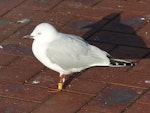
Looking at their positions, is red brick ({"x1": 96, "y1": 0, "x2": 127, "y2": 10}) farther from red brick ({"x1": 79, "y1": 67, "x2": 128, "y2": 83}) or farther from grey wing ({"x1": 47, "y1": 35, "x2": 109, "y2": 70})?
grey wing ({"x1": 47, "y1": 35, "x2": 109, "y2": 70})

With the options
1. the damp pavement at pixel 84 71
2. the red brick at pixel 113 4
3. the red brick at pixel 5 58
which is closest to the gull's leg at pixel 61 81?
the damp pavement at pixel 84 71

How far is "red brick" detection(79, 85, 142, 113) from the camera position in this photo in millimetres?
4898

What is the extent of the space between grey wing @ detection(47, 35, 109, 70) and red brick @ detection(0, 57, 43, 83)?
0.45 meters

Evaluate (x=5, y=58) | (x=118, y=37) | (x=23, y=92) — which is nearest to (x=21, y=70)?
(x=5, y=58)

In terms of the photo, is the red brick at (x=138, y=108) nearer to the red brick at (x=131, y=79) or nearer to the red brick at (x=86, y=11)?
Answer: the red brick at (x=131, y=79)

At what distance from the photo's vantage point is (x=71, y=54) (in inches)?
203

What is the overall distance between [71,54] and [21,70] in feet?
2.12

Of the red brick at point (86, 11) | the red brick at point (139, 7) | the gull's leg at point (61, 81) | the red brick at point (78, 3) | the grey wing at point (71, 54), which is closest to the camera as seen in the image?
the grey wing at point (71, 54)

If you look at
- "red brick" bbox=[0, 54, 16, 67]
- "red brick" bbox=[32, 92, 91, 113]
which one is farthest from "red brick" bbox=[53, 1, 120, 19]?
"red brick" bbox=[32, 92, 91, 113]

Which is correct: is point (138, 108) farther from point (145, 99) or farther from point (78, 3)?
point (78, 3)

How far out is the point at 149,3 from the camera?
710cm

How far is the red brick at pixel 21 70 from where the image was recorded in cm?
544

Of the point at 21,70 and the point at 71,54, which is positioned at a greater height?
the point at 71,54

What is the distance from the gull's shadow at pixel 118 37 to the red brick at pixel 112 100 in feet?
1.49
